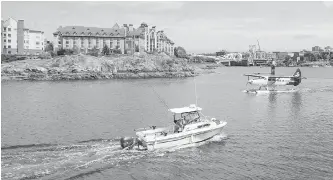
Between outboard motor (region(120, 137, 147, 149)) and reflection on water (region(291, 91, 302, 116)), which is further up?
reflection on water (region(291, 91, 302, 116))

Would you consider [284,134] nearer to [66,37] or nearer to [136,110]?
[136,110]

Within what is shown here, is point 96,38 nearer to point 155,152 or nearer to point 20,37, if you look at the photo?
point 20,37

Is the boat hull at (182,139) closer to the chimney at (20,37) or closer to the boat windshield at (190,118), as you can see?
the boat windshield at (190,118)

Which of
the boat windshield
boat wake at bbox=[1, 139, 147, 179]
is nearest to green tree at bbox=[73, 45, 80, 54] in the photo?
the boat windshield

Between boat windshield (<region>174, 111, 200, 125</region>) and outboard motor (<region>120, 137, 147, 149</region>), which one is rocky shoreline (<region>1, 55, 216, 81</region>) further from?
outboard motor (<region>120, 137, 147, 149</region>)

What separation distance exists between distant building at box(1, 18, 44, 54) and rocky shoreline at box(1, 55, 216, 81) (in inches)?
1081

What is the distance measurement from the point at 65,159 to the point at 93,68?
119123 millimetres

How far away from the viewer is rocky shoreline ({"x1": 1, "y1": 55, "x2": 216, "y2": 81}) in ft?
440

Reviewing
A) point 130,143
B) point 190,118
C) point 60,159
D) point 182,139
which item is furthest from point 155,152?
point 60,159

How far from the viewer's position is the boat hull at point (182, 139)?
34531 millimetres

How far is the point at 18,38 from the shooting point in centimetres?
17100


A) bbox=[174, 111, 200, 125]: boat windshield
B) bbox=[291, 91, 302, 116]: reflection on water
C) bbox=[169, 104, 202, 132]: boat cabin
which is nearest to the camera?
bbox=[169, 104, 202, 132]: boat cabin

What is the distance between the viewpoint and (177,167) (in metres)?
30.9

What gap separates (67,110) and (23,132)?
17.3m
